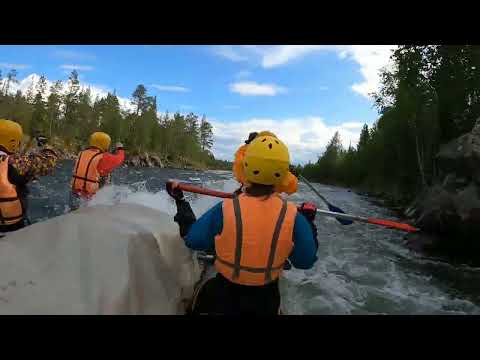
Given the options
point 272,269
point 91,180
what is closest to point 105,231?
point 272,269

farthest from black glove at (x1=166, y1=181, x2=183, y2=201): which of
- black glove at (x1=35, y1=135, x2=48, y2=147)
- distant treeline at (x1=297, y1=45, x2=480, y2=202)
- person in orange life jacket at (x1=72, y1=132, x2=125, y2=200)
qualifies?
distant treeline at (x1=297, y1=45, x2=480, y2=202)

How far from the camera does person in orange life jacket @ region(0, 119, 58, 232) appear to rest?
11.4ft

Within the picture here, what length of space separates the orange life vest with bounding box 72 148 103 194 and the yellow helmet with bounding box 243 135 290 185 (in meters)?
4.55

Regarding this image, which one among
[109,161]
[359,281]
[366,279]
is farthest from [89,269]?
[366,279]

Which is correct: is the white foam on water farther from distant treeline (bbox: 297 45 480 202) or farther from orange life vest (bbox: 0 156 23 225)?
distant treeline (bbox: 297 45 480 202)

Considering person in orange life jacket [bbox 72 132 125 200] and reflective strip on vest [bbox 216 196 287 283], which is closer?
reflective strip on vest [bbox 216 196 287 283]

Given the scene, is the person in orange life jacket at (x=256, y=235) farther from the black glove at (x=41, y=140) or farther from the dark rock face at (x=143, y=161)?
the dark rock face at (x=143, y=161)

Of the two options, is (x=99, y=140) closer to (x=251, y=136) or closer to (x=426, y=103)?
(x=251, y=136)

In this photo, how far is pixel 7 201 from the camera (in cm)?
363

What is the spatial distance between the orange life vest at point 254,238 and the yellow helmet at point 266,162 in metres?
0.14

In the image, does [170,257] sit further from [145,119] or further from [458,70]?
[145,119]

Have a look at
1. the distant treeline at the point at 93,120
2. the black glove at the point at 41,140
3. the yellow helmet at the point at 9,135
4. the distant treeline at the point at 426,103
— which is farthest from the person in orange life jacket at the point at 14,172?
the distant treeline at the point at 93,120

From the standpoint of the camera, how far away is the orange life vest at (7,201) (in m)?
3.50

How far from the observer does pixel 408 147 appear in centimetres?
2625
